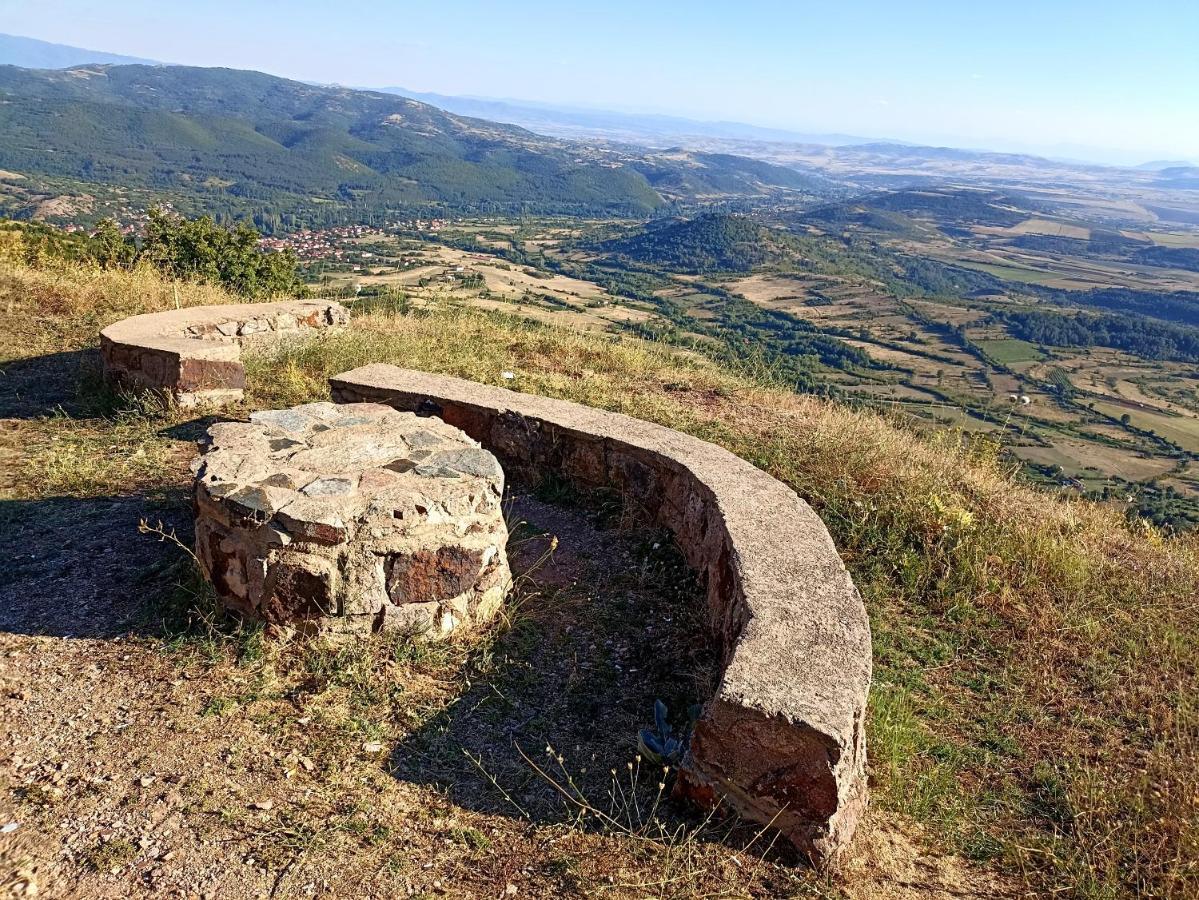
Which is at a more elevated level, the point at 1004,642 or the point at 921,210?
the point at 921,210

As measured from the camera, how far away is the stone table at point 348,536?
3373 millimetres

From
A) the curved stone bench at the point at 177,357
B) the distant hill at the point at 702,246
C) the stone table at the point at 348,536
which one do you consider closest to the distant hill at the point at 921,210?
the distant hill at the point at 702,246

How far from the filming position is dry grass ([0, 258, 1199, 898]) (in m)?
2.72

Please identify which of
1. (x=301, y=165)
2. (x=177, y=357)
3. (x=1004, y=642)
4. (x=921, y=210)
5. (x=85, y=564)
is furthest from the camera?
(x=301, y=165)

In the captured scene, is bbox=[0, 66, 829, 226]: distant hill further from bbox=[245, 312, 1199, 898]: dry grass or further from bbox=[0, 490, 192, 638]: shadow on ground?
bbox=[245, 312, 1199, 898]: dry grass

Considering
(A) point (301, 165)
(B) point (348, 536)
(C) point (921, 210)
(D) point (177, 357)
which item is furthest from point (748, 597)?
A: (A) point (301, 165)

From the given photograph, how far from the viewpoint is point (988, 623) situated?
4.02 meters

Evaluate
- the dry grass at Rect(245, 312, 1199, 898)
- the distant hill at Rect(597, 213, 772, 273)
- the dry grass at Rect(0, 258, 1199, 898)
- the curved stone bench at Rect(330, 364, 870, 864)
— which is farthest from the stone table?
the distant hill at Rect(597, 213, 772, 273)

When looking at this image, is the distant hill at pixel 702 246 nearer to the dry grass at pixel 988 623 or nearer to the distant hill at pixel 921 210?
the distant hill at pixel 921 210

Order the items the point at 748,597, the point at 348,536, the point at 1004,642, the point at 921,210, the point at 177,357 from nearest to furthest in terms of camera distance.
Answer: the point at 748,597, the point at 348,536, the point at 1004,642, the point at 177,357, the point at 921,210

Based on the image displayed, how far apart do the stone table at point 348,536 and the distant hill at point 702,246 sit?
70172mm

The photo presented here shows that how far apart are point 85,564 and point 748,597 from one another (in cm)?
358

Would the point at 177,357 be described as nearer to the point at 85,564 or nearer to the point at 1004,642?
the point at 85,564

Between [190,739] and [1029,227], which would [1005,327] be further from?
[1029,227]
